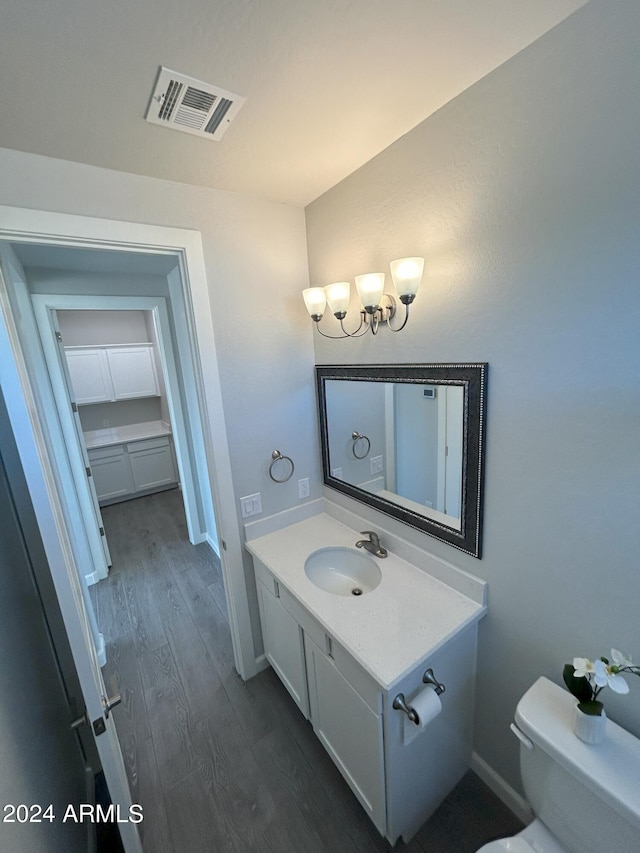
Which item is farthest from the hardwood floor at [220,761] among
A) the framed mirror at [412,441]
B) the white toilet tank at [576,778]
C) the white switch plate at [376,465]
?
the white switch plate at [376,465]

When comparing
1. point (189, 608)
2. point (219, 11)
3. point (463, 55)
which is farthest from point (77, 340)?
point (463, 55)

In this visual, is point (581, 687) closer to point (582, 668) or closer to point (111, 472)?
point (582, 668)

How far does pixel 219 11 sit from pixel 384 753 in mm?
2125

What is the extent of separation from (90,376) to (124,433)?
35.7 inches

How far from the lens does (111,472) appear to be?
4.39 metres

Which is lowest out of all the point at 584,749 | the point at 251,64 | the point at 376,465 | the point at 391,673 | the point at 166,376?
the point at 584,749

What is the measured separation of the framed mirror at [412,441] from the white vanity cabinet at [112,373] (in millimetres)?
3751

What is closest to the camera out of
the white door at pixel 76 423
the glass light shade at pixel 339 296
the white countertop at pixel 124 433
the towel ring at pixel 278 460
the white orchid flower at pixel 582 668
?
the white orchid flower at pixel 582 668

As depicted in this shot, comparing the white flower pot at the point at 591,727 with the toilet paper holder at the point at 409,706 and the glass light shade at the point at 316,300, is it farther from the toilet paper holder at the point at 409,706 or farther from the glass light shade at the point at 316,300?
the glass light shade at the point at 316,300

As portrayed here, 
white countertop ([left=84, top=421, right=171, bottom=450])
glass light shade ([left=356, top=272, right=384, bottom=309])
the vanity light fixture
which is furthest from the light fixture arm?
white countertop ([left=84, top=421, right=171, bottom=450])

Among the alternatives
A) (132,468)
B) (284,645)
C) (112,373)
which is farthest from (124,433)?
(284,645)

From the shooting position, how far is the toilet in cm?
82

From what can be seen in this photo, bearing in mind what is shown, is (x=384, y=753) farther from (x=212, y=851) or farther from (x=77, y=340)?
(x=77, y=340)

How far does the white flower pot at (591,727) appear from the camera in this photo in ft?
2.93
